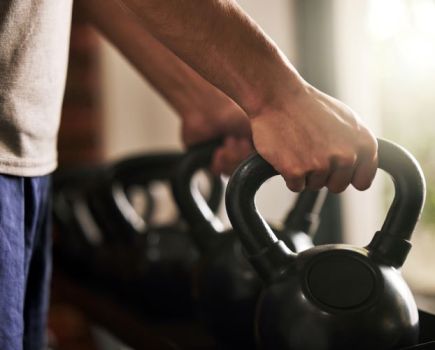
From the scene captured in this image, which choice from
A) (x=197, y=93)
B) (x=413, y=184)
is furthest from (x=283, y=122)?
(x=197, y=93)

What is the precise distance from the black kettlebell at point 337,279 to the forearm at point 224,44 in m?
0.08

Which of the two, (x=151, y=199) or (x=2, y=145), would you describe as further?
(x=151, y=199)

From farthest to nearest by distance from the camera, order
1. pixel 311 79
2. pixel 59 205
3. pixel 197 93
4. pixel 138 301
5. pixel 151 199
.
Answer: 1. pixel 311 79
2. pixel 59 205
3. pixel 151 199
4. pixel 138 301
5. pixel 197 93

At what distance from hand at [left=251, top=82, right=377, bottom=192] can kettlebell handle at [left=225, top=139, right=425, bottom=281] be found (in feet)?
0.08

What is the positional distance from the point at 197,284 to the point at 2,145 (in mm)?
341

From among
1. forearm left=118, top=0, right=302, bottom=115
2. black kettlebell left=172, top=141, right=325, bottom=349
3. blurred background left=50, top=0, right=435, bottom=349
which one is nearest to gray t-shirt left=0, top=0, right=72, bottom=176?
forearm left=118, top=0, right=302, bottom=115

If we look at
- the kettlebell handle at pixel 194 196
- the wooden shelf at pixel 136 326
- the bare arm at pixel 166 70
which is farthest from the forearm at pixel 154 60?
the wooden shelf at pixel 136 326

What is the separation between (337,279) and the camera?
0.60 meters

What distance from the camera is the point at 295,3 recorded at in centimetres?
236

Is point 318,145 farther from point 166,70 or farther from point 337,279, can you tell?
point 166,70

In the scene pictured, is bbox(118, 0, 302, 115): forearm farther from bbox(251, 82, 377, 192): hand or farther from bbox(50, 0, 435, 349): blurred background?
bbox(50, 0, 435, 349): blurred background

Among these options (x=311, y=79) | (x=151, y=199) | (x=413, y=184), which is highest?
(x=413, y=184)

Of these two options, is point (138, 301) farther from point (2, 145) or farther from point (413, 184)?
point (413, 184)

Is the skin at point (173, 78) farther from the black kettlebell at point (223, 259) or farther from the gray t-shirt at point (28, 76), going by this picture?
the gray t-shirt at point (28, 76)
